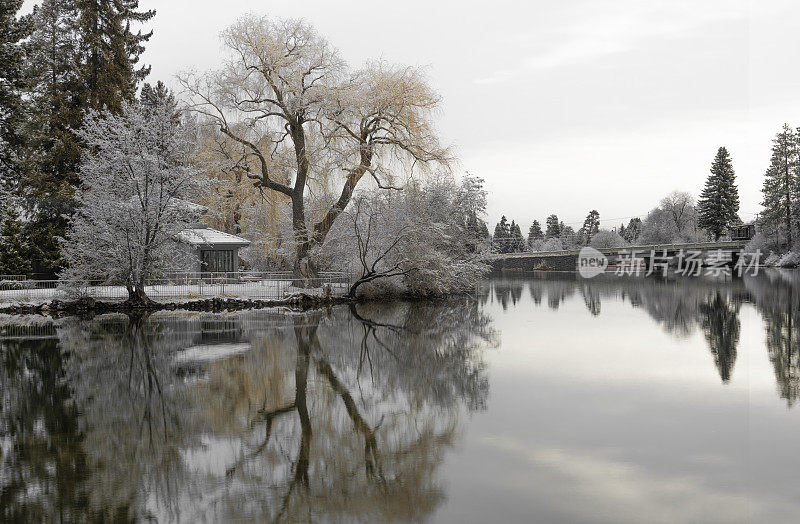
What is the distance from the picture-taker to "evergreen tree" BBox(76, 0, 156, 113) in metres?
35.9

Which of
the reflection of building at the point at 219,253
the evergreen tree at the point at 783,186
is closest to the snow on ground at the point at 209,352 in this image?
the reflection of building at the point at 219,253

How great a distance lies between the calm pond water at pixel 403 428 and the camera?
21.0ft

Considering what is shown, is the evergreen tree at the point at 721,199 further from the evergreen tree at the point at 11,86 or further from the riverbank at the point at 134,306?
the evergreen tree at the point at 11,86

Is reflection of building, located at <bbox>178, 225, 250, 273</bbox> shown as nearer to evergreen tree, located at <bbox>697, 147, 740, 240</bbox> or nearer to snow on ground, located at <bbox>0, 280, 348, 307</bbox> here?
snow on ground, located at <bbox>0, 280, 348, 307</bbox>

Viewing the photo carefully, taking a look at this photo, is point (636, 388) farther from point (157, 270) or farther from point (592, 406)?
point (157, 270)

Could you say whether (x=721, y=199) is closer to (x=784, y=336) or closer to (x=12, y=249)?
(x=784, y=336)

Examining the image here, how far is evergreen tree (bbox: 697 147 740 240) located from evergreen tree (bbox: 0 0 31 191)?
73.3m

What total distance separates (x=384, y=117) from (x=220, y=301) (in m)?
12.4

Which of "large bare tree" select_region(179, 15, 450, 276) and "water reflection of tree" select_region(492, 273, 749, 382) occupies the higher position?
"large bare tree" select_region(179, 15, 450, 276)

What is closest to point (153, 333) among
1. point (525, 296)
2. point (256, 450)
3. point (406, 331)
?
point (406, 331)

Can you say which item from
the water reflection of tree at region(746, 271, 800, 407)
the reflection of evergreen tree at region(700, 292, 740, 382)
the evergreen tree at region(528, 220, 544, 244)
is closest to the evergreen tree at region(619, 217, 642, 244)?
the evergreen tree at region(528, 220, 544, 244)

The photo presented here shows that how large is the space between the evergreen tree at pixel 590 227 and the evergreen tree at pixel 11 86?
8959cm

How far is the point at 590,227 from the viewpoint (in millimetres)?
113125
